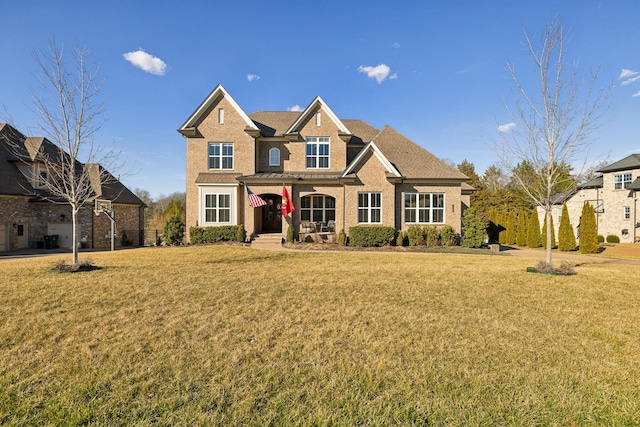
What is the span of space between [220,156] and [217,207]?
3.77 m

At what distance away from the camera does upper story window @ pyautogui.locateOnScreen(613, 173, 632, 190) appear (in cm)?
2822

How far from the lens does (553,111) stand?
1048 centimetres

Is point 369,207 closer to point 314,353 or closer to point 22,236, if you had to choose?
point 314,353

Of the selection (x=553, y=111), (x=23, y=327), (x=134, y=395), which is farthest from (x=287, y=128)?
(x=134, y=395)

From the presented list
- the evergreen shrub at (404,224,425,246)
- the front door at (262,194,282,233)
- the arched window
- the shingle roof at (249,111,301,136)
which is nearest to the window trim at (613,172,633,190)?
the evergreen shrub at (404,224,425,246)

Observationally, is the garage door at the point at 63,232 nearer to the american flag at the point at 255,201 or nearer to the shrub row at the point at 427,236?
the american flag at the point at 255,201

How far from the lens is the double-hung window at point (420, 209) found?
19984mm

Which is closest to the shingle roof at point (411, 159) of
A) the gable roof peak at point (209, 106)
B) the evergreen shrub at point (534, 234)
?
the gable roof peak at point (209, 106)

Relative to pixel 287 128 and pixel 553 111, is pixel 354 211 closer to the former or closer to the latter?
pixel 287 128

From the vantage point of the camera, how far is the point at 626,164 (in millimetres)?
28531

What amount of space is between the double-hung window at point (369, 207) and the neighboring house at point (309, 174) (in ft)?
Answer: 0.22

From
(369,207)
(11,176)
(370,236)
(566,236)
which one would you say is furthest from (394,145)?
(11,176)

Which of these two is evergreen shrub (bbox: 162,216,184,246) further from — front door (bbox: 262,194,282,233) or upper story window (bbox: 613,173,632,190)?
upper story window (bbox: 613,173,632,190)

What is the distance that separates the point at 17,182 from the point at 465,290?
2847cm
